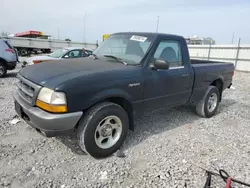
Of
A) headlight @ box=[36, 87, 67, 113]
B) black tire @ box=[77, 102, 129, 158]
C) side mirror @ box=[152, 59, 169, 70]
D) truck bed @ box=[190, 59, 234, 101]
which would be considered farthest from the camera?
truck bed @ box=[190, 59, 234, 101]

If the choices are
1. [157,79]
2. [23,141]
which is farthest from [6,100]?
[157,79]

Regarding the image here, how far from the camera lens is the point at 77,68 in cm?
316

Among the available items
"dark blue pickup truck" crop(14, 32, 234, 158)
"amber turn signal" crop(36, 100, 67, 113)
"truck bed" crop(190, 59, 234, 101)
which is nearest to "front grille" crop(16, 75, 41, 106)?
"dark blue pickup truck" crop(14, 32, 234, 158)

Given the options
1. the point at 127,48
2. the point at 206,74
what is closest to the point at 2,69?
the point at 127,48

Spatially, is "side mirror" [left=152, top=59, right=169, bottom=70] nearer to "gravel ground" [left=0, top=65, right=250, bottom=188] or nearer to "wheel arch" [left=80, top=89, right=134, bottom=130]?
"wheel arch" [left=80, top=89, right=134, bottom=130]

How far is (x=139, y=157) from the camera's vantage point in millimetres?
3258

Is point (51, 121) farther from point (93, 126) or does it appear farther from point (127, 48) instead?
point (127, 48)

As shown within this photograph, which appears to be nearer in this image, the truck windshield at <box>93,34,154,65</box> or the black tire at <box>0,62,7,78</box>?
the truck windshield at <box>93,34,154,65</box>

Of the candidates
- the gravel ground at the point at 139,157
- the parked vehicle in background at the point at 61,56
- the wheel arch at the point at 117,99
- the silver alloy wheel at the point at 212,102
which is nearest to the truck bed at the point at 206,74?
the silver alloy wheel at the point at 212,102

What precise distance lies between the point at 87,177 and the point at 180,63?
276 centimetres

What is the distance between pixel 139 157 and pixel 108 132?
0.62 metres

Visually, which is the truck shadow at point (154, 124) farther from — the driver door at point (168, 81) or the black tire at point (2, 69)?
the black tire at point (2, 69)

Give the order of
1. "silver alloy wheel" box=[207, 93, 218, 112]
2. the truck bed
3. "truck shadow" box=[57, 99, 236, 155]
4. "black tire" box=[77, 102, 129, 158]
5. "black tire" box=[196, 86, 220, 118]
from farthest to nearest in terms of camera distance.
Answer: "silver alloy wheel" box=[207, 93, 218, 112] → "black tire" box=[196, 86, 220, 118] → the truck bed → "truck shadow" box=[57, 99, 236, 155] → "black tire" box=[77, 102, 129, 158]

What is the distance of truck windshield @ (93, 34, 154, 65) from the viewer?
363 cm
